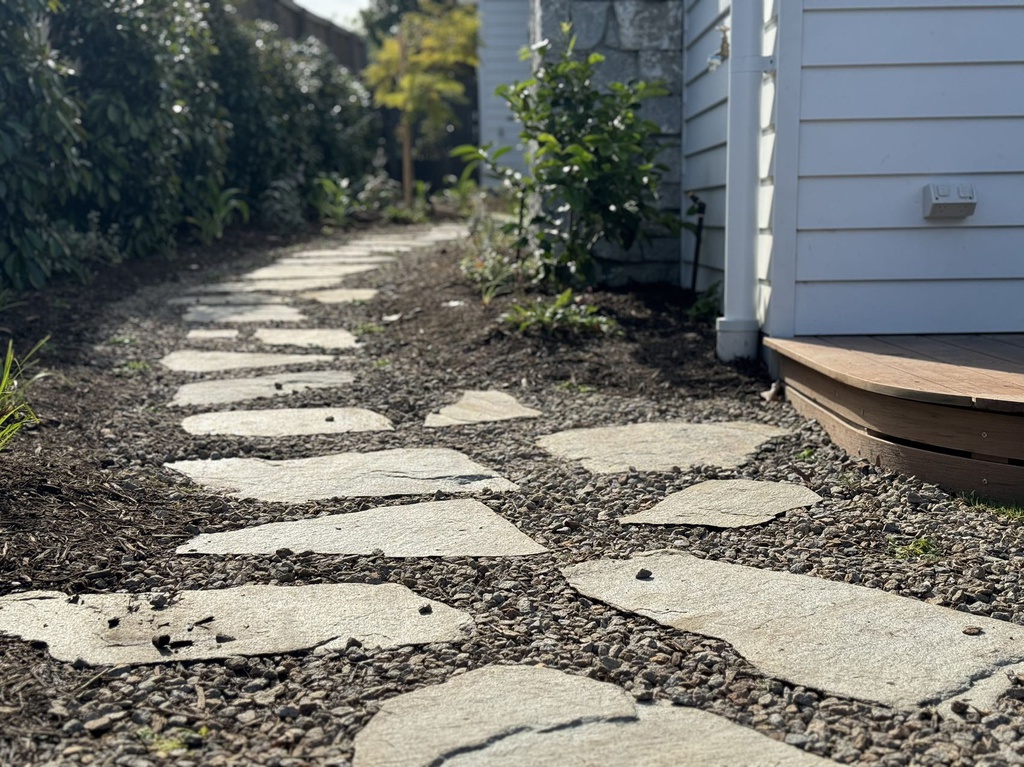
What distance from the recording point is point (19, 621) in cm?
175

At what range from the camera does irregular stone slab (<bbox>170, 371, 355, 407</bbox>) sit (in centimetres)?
346

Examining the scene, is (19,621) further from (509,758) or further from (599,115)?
(599,115)

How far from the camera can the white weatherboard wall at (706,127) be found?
13.7 ft

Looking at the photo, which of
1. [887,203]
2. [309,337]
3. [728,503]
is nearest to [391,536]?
[728,503]

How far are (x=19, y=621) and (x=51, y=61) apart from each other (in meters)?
3.77

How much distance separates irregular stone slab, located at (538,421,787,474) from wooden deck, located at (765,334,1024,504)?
23 cm

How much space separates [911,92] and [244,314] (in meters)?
3.00

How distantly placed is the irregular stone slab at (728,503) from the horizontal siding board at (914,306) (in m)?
1.01

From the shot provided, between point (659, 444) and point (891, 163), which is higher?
point (891, 163)

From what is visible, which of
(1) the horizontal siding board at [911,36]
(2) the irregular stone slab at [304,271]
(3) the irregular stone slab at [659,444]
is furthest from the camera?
(2) the irregular stone slab at [304,271]

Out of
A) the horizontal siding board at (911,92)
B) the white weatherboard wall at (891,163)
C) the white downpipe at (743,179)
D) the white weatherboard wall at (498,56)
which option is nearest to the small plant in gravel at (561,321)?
the white downpipe at (743,179)

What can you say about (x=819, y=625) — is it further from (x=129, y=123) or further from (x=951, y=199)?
(x=129, y=123)

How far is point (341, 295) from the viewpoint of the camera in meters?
5.38

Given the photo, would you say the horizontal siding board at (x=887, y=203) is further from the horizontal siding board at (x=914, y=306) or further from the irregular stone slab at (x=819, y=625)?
the irregular stone slab at (x=819, y=625)
